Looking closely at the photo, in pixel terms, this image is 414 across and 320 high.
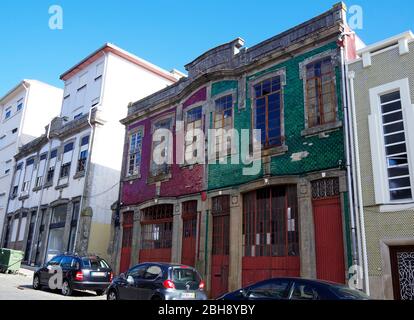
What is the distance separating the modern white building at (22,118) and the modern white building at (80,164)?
2.49 meters

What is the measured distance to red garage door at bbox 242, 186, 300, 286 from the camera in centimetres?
1298

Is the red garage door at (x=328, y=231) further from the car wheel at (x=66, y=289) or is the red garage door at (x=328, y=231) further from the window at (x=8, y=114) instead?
the window at (x=8, y=114)

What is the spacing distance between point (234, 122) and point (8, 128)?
28274 millimetres

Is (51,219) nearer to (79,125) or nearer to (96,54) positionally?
(79,125)

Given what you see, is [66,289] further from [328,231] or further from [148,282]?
[328,231]

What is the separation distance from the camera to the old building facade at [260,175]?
492 inches

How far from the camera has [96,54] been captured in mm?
27844

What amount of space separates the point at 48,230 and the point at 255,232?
1711cm

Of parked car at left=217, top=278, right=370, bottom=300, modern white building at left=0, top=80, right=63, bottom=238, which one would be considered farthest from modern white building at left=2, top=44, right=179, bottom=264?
parked car at left=217, top=278, right=370, bottom=300

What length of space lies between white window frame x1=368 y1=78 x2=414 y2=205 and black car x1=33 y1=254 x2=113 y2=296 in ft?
31.6

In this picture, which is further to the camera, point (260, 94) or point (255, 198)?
point (260, 94)

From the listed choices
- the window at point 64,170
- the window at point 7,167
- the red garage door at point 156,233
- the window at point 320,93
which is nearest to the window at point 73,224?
the window at point 64,170
